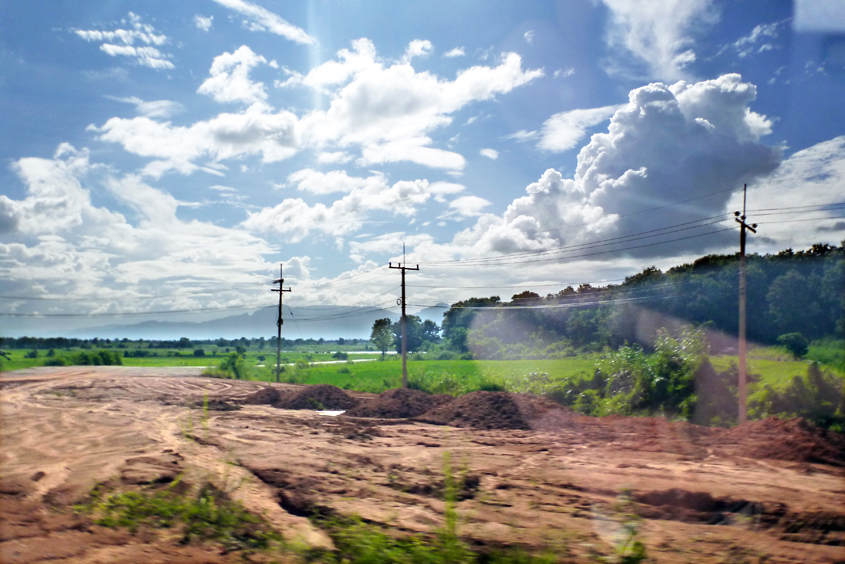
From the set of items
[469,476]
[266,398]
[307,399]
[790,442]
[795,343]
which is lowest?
[266,398]

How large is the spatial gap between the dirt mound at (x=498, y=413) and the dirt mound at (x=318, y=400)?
6.17 metres

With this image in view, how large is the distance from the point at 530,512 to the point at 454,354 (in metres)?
60.2

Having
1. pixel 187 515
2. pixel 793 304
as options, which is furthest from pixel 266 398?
pixel 793 304

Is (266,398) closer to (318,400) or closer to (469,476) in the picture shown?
(318,400)

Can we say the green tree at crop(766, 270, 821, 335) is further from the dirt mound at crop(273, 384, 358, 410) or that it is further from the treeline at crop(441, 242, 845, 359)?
the dirt mound at crop(273, 384, 358, 410)

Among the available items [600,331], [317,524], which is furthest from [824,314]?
[317,524]

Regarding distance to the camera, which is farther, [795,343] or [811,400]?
[795,343]

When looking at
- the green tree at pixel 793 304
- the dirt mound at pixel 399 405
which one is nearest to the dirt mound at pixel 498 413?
the dirt mound at pixel 399 405

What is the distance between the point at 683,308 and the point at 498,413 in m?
29.0

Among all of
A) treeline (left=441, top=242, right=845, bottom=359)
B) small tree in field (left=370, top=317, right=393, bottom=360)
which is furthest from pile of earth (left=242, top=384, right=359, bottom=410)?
small tree in field (left=370, top=317, right=393, bottom=360)

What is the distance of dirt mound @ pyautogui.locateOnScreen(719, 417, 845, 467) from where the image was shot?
1362cm

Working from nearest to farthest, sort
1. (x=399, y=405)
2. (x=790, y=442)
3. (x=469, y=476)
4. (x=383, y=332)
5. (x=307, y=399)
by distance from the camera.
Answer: (x=469, y=476)
(x=790, y=442)
(x=399, y=405)
(x=307, y=399)
(x=383, y=332)

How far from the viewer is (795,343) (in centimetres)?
3203

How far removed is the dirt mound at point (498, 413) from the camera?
2016 centimetres
